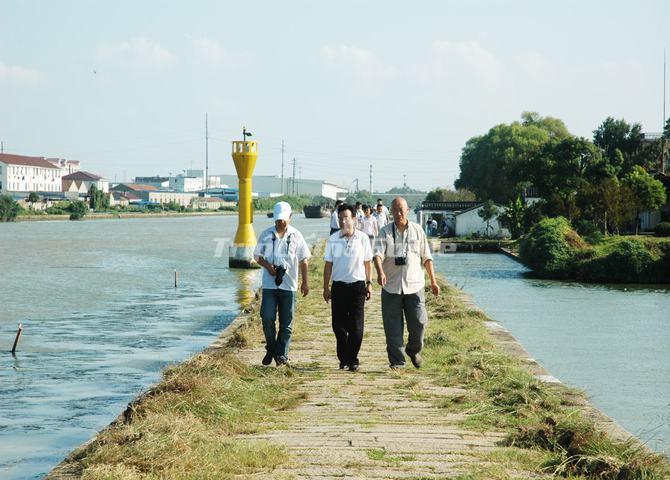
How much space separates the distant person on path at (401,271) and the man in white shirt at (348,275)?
0.62 ft

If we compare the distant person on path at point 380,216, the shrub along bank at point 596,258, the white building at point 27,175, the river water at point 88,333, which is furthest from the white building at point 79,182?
the distant person on path at point 380,216

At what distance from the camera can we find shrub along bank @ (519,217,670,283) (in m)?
38.8

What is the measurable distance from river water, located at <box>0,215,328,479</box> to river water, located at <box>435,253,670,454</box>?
19.8 feet

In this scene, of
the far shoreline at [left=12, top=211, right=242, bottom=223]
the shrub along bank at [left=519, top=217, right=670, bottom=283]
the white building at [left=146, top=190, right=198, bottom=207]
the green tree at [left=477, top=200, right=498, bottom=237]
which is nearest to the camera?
the shrub along bank at [left=519, top=217, right=670, bottom=283]

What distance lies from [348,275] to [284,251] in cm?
72

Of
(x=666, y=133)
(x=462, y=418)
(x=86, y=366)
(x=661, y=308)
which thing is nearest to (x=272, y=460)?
(x=462, y=418)

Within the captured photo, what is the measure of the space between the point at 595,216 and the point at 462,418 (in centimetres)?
4564

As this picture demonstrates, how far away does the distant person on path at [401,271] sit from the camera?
954 cm

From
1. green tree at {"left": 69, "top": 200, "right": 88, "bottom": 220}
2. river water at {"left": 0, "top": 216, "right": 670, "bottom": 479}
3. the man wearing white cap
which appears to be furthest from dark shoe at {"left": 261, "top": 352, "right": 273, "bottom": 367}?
green tree at {"left": 69, "top": 200, "right": 88, "bottom": 220}

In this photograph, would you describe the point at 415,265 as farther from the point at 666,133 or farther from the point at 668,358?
the point at 666,133

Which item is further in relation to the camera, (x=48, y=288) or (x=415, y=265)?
(x=48, y=288)

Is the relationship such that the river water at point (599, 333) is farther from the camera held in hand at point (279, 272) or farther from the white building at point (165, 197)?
the white building at point (165, 197)

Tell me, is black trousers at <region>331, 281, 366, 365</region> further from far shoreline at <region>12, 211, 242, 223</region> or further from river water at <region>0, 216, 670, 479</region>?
far shoreline at <region>12, 211, 242, 223</region>

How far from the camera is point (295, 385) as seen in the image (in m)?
9.25
